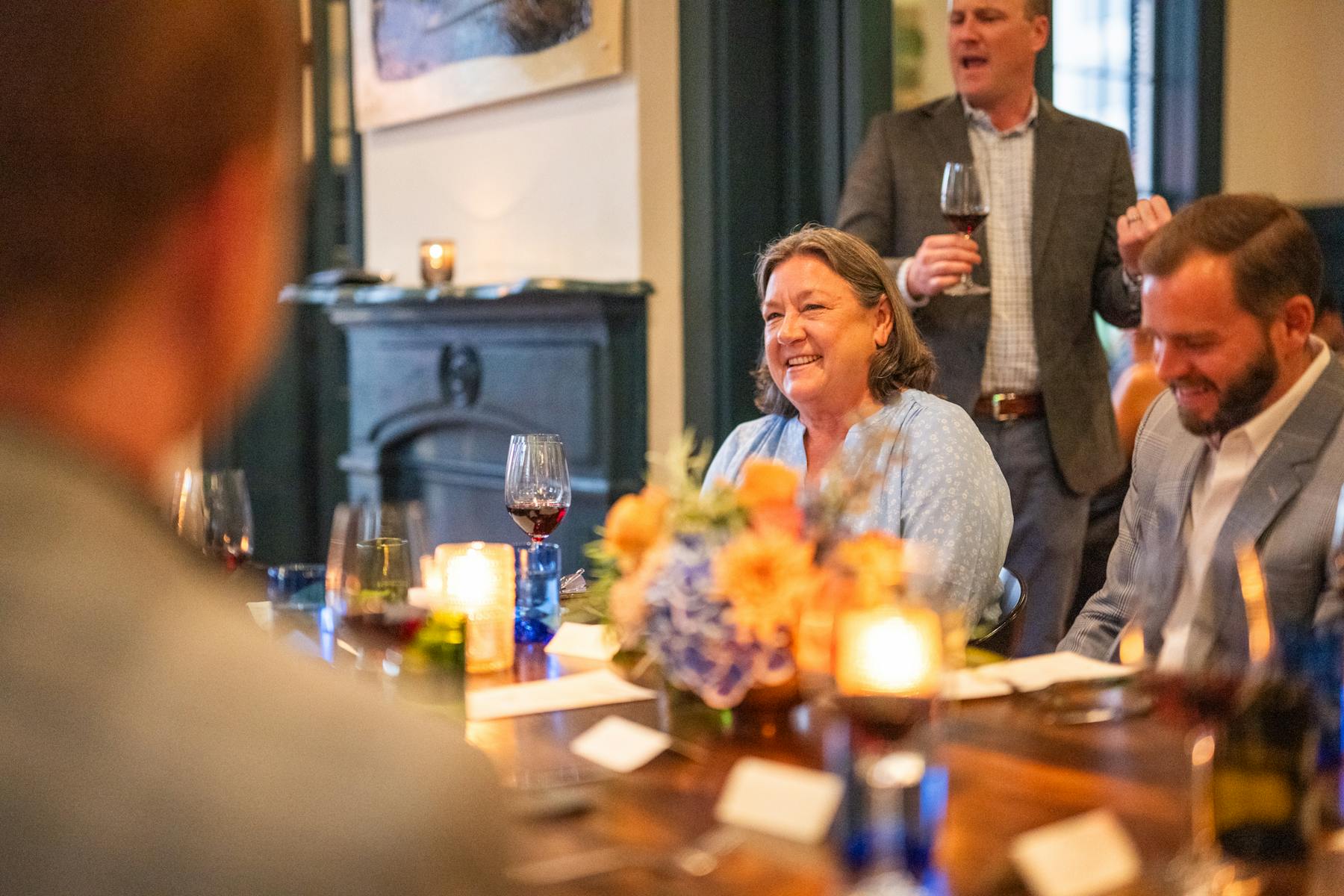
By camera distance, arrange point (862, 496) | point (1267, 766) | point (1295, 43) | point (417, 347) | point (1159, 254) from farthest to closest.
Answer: point (1295, 43) → point (417, 347) → point (1159, 254) → point (862, 496) → point (1267, 766)

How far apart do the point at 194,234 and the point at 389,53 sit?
4391 millimetres

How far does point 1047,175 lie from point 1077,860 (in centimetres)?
222

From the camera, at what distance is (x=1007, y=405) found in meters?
2.87

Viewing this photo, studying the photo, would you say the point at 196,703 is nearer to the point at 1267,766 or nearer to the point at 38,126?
the point at 38,126

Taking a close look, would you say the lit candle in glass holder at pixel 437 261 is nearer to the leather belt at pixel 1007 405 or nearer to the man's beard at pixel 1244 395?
A: the leather belt at pixel 1007 405

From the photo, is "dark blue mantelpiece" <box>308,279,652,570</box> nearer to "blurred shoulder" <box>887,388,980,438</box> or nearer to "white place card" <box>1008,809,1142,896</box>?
"blurred shoulder" <box>887,388,980,438</box>

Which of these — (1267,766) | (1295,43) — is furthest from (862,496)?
(1295,43)

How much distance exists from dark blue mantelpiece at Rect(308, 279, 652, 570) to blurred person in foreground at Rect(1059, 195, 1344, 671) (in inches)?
75.2

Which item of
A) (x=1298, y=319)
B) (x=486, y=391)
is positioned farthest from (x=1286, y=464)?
(x=486, y=391)

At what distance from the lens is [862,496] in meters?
1.28

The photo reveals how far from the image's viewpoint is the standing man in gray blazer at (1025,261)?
113 inches

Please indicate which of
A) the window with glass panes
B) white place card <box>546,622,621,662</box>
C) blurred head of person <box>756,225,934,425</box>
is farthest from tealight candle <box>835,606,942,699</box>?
the window with glass panes

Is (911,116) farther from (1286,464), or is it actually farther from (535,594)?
(535,594)

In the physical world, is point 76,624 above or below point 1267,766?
above
